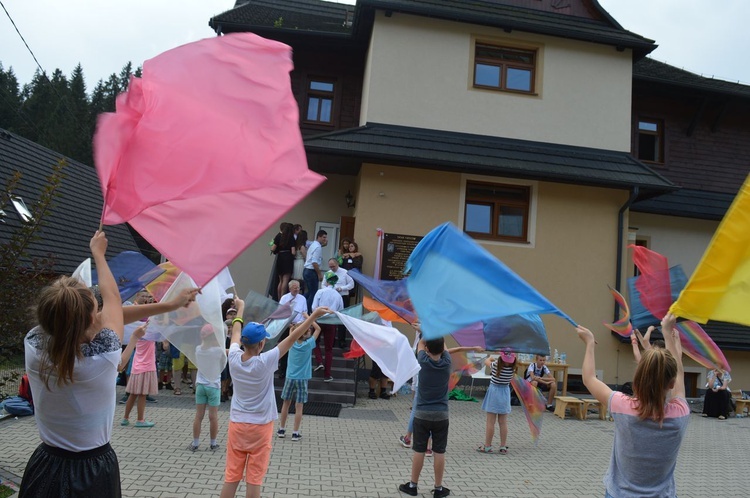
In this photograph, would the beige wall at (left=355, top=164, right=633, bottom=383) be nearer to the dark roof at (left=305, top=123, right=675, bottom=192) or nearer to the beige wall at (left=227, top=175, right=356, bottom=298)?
the dark roof at (left=305, top=123, right=675, bottom=192)

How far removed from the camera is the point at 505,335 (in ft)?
22.4

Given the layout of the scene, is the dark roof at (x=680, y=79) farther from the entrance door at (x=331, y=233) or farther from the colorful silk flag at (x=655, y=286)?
the colorful silk flag at (x=655, y=286)

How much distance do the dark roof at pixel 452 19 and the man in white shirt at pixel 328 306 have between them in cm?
735

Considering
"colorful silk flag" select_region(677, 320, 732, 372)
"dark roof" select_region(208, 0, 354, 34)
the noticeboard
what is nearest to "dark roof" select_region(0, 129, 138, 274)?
"dark roof" select_region(208, 0, 354, 34)

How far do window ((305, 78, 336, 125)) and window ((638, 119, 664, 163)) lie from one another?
9.75 metres

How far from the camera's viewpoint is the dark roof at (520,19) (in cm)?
1468

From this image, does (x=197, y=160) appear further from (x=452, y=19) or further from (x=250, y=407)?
(x=452, y=19)

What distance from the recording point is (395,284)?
8.43m

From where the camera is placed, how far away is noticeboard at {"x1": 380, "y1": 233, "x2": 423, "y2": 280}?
14062mm

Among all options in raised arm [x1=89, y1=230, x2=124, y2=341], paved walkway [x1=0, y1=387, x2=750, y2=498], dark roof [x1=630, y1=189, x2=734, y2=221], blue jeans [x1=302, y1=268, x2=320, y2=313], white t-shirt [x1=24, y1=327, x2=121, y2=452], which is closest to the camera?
white t-shirt [x1=24, y1=327, x2=121, y2=452]

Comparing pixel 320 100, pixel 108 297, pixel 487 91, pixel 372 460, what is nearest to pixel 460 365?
pixel 372 460

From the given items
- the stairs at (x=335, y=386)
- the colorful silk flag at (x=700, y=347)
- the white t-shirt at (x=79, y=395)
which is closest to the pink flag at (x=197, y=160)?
the white t-shirt at (x=79, y=395)

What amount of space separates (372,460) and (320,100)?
1187 centimetres

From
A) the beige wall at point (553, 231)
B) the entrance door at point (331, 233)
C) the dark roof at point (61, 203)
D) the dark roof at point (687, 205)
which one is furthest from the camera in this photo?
the dark roof at point (687, 205)
